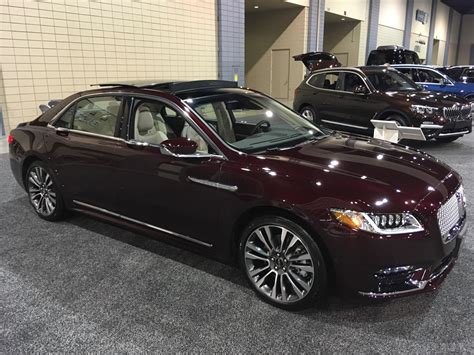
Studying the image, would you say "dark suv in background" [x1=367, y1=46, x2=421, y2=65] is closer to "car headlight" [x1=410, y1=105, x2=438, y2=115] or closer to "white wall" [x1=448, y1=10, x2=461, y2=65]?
"car headlight" [x1=410, y1=105, x2=438, y2=115]

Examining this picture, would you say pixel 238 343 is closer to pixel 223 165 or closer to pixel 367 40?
pixel 223 165

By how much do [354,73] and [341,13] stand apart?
450 inches

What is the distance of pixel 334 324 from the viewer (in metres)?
2.51

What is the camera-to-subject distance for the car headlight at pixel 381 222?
7.45ft

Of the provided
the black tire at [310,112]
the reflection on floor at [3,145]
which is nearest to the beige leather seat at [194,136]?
the reflection on floor at [3,145]

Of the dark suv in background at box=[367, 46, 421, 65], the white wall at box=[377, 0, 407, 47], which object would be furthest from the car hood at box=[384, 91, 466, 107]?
the white wall at box=[377, 0, 407, 47]

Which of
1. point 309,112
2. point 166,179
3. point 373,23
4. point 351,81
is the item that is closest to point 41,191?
point 166,179

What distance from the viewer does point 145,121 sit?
3.39 metres

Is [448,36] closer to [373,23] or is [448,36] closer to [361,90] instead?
[373,23]

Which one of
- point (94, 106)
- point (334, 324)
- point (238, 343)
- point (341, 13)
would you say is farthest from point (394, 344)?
point (341, 13)

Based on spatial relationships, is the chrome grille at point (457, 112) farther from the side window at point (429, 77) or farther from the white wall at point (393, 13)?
the white wall at point (393, 13)

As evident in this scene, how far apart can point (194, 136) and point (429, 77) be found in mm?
10267

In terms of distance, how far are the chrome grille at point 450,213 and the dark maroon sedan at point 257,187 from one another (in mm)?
12

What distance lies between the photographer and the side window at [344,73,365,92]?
8203 mm
